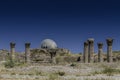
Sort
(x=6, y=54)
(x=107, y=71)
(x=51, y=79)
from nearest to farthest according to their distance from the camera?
(x=51, y=79)
(x=107, y=71)
(x=6, y=54)

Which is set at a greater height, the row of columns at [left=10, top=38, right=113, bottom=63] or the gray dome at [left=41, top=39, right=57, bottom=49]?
the gray dome at [left=41, top=39, right=57, bottom=49]

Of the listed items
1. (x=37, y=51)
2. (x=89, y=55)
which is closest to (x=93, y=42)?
(x=89, y=55)

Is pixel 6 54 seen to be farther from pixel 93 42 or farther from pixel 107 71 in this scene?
pixel 107 71

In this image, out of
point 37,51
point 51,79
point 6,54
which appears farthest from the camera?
point 37,51

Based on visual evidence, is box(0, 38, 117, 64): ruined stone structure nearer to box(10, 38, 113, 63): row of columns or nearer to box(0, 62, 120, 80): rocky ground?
box(10, 38, 113, 63): row of columns

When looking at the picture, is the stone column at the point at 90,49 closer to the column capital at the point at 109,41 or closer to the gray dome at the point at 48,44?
the column capital at the point at 109,41

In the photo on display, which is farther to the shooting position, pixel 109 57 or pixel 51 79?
pixel 109 57

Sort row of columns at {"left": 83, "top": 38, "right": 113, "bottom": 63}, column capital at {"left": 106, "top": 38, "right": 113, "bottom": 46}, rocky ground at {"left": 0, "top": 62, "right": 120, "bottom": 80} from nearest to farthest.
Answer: rocky ground at {"left": 0, "top": 62, "right": 120, "bottom": 80} → column capital at {"left": 106, "top": 38, "right": 113, "bottom": 46} → row of columns at {"left": 83, "top": 38, "right": 113, "bottom": 63}

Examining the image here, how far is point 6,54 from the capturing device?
69.4m

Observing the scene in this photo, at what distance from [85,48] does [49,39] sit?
3506cm

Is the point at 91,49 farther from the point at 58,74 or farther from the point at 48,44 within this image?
→ the point at 48,44

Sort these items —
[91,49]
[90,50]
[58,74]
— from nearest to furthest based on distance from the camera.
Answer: [58,74] → [91,49] → [90,50]

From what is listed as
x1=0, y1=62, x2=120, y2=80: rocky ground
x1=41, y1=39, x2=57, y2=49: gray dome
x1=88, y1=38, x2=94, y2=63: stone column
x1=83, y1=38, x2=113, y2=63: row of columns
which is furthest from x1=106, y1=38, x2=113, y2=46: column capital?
x1=41, y1=39, x2=57, y2=49: gray dome

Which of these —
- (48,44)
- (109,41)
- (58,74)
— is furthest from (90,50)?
(48,44)
